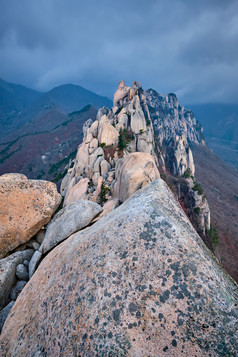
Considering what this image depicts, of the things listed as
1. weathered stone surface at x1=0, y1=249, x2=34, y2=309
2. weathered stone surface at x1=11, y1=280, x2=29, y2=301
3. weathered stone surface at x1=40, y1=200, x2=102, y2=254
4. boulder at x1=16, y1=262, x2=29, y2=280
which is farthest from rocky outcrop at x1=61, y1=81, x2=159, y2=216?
weathered stone surface at x1=11, y1=280, x2=29, y2=301

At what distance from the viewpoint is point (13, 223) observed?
10312 mm

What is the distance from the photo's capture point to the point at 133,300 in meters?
3.75

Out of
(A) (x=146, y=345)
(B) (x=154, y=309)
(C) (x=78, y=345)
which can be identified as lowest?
(C) (x=78, y=345)

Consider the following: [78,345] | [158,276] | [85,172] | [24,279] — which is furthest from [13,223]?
[85,172]

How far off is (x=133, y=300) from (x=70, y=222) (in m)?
6.54

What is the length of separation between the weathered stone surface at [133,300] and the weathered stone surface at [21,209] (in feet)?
18.6

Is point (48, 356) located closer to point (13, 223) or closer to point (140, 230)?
point (140, 230)

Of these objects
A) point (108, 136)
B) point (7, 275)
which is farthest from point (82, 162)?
point (7, 275)

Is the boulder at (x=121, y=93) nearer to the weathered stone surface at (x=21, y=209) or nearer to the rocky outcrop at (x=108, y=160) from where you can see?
the rocky outcrop at (x=108, y=160)

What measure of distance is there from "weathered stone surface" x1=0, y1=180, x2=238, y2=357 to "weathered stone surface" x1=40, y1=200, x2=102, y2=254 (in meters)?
3.48

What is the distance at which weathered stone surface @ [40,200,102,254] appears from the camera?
9062 mm

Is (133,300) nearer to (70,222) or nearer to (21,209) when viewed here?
(70,222)

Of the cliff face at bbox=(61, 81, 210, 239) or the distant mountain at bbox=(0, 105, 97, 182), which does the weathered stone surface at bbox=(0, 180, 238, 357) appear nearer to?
the cliff face at bbox=(61, 81, 210, 239)

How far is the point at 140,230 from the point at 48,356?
3.78 meters
